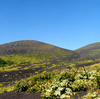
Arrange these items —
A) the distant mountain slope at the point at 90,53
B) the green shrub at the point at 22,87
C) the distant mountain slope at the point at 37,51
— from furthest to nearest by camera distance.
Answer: the distant mountain slope at the point at 37,51 < the distant mountain slope at the point at 90,53 < the green shrub at the point at 22,87

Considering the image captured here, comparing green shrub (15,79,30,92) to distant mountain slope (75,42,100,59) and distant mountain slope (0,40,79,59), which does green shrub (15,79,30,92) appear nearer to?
distant mountain slope (75,42,100,59)

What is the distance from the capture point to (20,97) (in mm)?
7711

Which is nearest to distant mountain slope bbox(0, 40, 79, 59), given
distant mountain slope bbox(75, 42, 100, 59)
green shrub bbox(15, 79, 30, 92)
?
distant mountain slope bbox(75, 42, 100, 59)

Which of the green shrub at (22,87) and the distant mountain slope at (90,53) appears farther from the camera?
the distant mountain slope at (90,53)

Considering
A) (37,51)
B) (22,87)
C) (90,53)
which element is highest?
(37,51)

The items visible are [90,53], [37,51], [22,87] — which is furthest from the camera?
[37,51]

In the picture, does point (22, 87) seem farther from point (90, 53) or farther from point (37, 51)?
point (37, 51)

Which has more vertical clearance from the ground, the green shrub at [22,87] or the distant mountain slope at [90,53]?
the distant mountain slope at [90,53]

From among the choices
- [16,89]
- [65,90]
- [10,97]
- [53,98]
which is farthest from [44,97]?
[16,89]

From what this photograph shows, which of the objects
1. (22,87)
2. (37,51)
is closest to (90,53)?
(37,51)

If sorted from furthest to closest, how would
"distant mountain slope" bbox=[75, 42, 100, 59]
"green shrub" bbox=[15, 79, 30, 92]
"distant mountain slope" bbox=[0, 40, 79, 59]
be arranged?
"distant mountain slope" bbox=[0, 40, 79, 59] < "distant mountain slope" bbox=[75, 42, 100, 59] < "green shrub" bbox=[15, 79, 30, 92]

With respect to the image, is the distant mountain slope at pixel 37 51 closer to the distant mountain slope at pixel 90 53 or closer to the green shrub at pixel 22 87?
the distant mountain slope at pixel 90 53

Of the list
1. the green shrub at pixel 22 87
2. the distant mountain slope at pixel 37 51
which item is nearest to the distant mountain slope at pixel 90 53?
the distant mountain slope at pixel 37 51

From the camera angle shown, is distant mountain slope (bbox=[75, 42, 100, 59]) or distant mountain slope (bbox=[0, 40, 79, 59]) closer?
distant mountain slope (bbox=[75, 42, 100, 59])
